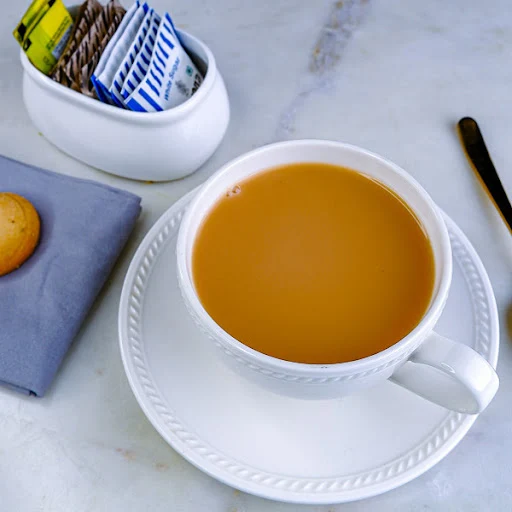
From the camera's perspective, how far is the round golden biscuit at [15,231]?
768 mm

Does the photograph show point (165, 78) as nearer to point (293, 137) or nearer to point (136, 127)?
point (136, 127)

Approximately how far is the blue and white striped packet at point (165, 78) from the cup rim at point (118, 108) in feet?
0.06

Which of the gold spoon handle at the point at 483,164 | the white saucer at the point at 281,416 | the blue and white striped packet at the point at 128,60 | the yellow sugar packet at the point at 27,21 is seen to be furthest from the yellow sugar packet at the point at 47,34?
the gold spoon handle at the point at 483,164

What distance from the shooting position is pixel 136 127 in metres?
0.83

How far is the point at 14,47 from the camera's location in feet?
3.54

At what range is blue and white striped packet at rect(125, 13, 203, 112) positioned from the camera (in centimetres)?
82

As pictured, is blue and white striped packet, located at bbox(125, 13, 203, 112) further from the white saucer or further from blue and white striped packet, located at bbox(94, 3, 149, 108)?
the white saucer

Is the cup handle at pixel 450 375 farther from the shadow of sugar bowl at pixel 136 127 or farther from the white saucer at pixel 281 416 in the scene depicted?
the shadow of sugar bowl at pixel 136 127

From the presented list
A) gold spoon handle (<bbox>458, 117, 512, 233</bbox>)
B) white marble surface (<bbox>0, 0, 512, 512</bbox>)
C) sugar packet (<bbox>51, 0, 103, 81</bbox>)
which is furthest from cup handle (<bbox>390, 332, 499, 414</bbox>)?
sugar packet (<bbox>51, 0, 103, 81</bbox>)

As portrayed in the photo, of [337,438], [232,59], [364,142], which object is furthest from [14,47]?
[337,438]

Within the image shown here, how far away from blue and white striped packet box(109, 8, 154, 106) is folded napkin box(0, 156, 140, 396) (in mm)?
135

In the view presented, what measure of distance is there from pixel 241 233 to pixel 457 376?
0.90 feet

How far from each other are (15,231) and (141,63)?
0.29m

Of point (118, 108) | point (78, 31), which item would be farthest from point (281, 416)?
point (78, 31)
